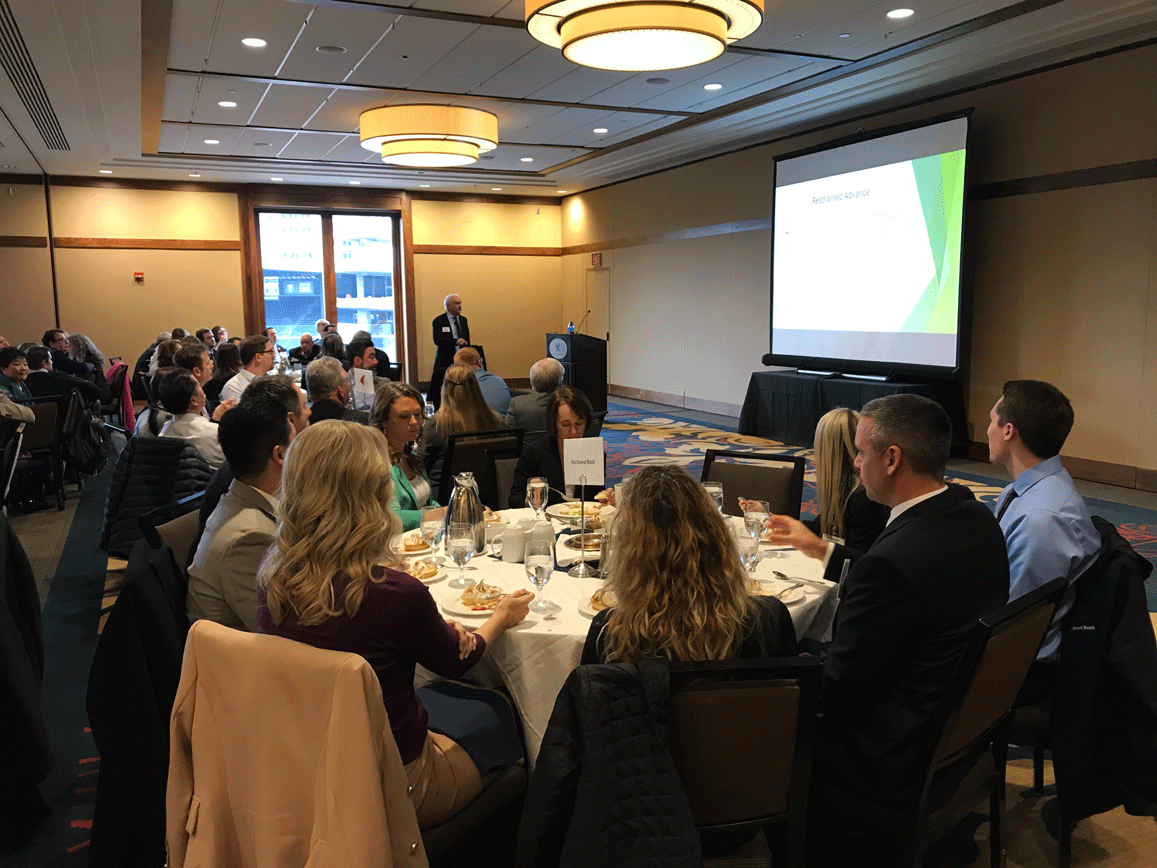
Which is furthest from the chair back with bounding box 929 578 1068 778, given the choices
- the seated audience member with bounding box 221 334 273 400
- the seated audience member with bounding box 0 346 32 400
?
the seated audience member with bounding box 0 346 32 400

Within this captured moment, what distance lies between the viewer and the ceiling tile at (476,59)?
262 inches

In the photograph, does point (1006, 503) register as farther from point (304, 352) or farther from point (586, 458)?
point (304, 352)

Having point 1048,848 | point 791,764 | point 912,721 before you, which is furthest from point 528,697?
point 1048,848

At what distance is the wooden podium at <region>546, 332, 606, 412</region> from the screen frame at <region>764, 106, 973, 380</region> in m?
2.24

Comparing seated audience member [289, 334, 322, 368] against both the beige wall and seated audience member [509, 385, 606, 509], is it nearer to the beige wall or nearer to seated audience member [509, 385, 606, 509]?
the beige wall

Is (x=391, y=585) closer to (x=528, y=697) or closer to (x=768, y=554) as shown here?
(x=528, y=697)

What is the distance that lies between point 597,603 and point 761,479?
1657 millimetres

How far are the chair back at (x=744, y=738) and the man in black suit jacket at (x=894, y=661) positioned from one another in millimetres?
281

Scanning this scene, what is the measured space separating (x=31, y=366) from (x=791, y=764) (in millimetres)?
7787

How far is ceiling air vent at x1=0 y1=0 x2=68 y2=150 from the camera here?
241 inches

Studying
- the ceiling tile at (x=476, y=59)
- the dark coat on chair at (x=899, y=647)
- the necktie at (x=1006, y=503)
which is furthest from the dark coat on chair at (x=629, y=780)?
the ceiling tile at (x=476, y=59)

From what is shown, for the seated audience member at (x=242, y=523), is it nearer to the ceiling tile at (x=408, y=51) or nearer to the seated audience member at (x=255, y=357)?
the seated audience member at (x=255, y=357)

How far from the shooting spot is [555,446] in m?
4.00

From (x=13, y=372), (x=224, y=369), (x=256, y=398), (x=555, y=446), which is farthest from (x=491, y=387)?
(x=256, y=398)
